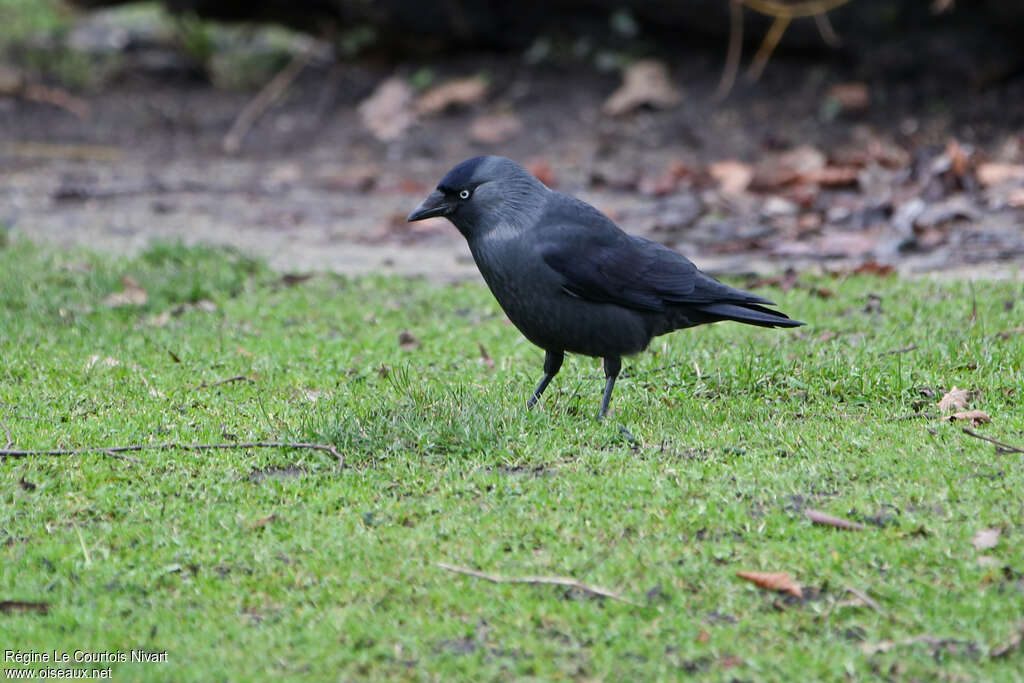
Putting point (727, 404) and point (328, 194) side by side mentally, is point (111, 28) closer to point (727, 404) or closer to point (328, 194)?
point (328, 194)

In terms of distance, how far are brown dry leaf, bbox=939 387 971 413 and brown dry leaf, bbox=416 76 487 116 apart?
29.4 feet

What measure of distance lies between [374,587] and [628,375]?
93.6 inches

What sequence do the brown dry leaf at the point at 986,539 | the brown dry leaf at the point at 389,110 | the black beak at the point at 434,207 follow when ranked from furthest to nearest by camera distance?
the brown dry leaf at the point at 389,110
the black beak at the point at 434,207
the brown dry leaf at the point at 986,539

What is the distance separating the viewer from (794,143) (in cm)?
1119

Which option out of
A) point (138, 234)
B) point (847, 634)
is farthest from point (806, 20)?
point (847, 634)

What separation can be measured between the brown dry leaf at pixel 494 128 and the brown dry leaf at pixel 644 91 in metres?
1.01

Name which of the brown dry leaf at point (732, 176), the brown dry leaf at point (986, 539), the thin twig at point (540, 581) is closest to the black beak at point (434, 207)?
the thin twig at point (540, 581)

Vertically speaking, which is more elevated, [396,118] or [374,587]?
[396,118]

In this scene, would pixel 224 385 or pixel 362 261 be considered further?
pixel 362 261

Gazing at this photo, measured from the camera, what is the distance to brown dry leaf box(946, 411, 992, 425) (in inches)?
176

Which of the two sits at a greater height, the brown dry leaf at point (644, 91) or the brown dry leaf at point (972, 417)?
the brown dry leaf at point (644, 91)

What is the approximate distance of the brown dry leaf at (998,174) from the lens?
8656 millimetres

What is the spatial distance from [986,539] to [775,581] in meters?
0.70

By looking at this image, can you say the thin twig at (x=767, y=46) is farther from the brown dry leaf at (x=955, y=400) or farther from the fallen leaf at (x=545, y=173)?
the brown dry leaf at (x=955, y=400)
